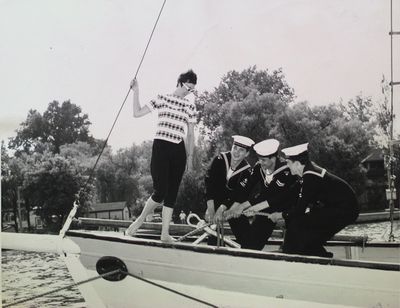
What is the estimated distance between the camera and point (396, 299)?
2.40 meters

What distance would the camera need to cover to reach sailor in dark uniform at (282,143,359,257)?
9.12 ft

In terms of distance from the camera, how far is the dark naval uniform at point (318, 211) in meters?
2.78

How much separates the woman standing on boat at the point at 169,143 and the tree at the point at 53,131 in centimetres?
357

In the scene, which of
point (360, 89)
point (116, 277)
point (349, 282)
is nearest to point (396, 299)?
point (349, 282)

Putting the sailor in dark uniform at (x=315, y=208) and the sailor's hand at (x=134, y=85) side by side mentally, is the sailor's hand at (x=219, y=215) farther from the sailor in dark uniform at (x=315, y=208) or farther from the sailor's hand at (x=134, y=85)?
the sailor's hand at (x=134, y=85)

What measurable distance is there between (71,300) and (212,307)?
17.2ft

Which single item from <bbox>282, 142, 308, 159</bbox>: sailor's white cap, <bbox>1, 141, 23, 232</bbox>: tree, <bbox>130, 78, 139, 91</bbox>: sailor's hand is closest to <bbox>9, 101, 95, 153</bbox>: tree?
<bbox>1, 141, 23, 232</bbox>: tree

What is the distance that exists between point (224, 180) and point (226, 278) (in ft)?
2.57

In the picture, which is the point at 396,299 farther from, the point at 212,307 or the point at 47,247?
the point at 47,247

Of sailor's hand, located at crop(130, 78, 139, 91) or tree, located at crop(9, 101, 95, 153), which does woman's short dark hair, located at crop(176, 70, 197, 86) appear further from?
tree, located at crop(9, 101, 95, 153)

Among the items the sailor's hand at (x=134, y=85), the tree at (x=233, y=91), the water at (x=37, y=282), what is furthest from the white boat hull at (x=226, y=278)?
the water at (x=37, y=282)

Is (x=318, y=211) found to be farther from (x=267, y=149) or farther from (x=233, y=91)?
(x=233, y=91)

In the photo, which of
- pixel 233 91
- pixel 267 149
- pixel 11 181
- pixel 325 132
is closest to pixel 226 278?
pixel 267 149

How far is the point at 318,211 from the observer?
2.84 m
